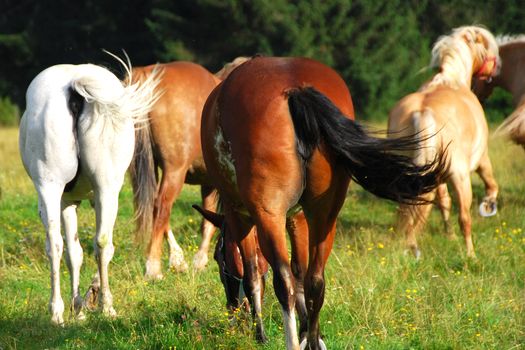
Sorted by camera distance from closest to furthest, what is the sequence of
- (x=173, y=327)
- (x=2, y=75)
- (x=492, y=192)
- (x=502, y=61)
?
(x=173, y=327) → (x=492, y=192) → (x=502, y=61) → (x=2, y=75)

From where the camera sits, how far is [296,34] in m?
28.6

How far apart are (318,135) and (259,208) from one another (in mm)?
467

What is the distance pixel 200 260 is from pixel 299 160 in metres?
3.97

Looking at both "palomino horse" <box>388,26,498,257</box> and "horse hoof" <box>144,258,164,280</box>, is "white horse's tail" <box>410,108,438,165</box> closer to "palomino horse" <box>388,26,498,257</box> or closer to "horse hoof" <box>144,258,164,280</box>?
"palomino horse" <box>388,26,498,257</box>

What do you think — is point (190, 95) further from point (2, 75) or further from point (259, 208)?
point (2, 75)

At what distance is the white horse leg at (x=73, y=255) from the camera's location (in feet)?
19.3

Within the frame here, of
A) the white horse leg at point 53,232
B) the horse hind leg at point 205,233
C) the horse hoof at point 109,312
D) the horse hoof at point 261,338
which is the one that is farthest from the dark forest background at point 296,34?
the horse hoof at point 261,338

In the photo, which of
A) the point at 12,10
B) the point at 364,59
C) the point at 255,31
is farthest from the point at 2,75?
the point at 364,59

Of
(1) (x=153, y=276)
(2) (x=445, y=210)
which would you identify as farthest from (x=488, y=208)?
(1) (x=153, y=276)

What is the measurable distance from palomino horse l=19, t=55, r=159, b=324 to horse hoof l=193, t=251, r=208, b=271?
1906mm

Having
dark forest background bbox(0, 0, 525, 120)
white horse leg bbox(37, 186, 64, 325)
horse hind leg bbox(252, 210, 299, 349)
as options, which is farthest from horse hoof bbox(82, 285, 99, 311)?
dark forest background bbox(0, 0, 525, 120)

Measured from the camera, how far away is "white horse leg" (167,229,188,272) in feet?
25.6

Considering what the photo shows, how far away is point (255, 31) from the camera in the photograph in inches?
1154

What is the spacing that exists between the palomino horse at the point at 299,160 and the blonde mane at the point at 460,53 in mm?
5037
